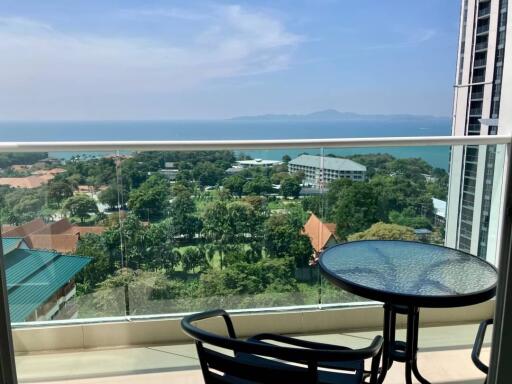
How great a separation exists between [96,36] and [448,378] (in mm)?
9821

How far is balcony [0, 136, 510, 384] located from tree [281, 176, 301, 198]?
1 cm

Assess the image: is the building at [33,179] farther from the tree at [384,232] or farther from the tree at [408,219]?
the tree at [408,219]

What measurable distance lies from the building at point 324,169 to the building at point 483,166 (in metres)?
0.76

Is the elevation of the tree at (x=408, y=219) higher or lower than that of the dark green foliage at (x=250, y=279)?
higher

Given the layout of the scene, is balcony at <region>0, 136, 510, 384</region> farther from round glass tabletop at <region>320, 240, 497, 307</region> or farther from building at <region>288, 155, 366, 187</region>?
round glass tabletop at <region>320, 240, 497, 307</region>

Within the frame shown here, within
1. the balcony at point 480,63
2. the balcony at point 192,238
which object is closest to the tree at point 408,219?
the balcony at point 192,238

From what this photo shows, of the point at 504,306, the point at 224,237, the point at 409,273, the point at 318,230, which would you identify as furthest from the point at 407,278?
the point at 224,237

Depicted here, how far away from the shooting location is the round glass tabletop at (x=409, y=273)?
1631mm

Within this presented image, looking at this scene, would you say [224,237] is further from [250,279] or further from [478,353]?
[478,353]

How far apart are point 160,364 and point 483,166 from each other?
8.85 ft

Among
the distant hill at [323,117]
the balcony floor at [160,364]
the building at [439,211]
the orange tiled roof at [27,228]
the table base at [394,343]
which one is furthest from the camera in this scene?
the distant hill at [323,117]

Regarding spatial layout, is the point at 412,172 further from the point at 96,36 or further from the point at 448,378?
the point at 96,36

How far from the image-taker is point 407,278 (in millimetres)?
1808

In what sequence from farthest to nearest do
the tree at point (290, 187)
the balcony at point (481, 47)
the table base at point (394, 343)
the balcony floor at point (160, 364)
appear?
the balcony at point (481, 47) → the tree at point (290, 187) → the balcony floor at point (160, 364) → the table base at point (394, 343)
